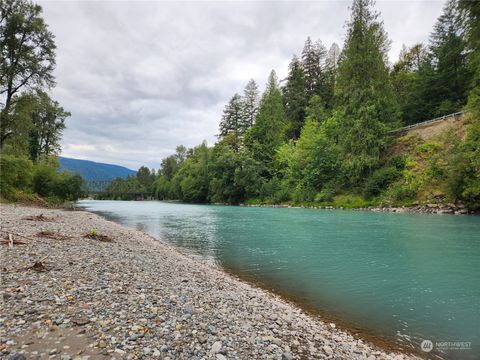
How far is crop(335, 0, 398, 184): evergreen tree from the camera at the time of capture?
38156 millimetres

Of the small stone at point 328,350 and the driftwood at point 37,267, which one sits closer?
the small stone at point 328,350

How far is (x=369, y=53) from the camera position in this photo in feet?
131

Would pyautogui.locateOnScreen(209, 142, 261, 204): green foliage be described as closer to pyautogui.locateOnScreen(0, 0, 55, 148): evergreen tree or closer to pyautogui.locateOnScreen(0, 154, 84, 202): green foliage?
pyautogui.locateOnScreen(0, 154, 84, 202): green foliage

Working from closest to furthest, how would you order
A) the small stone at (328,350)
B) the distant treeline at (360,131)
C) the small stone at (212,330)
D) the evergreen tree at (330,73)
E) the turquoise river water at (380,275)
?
the small stone at (212,330)
the small stone at (328,350)
the turquoise river water at (380,275)
the distant treeline at (360,131)
the evergreen tree at (330,73)

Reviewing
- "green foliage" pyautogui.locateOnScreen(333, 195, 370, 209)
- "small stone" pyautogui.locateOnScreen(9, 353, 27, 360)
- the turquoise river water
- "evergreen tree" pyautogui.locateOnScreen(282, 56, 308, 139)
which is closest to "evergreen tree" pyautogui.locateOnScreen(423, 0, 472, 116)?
"green foliage" pyautogui.locateOnScreen(333, 195, 370, 209)

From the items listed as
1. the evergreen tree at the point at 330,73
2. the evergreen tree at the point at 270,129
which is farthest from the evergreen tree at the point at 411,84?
the evergreen tree at the point at 270,129

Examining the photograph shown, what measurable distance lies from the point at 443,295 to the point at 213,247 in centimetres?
1005

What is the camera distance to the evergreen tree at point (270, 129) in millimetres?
64250

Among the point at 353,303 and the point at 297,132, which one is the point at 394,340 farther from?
the point at 297,132

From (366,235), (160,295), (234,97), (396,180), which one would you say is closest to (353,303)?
(160,295)

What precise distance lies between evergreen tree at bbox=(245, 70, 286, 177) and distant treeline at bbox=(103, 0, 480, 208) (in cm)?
24

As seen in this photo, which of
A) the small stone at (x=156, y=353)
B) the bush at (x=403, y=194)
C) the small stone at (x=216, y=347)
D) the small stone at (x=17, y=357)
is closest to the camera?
the small stone at (x=17, y=357)

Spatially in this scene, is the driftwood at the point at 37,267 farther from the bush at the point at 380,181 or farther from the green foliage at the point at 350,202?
the bush at the point at 380,181

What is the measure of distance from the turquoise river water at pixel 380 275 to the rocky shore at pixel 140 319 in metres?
1.05
